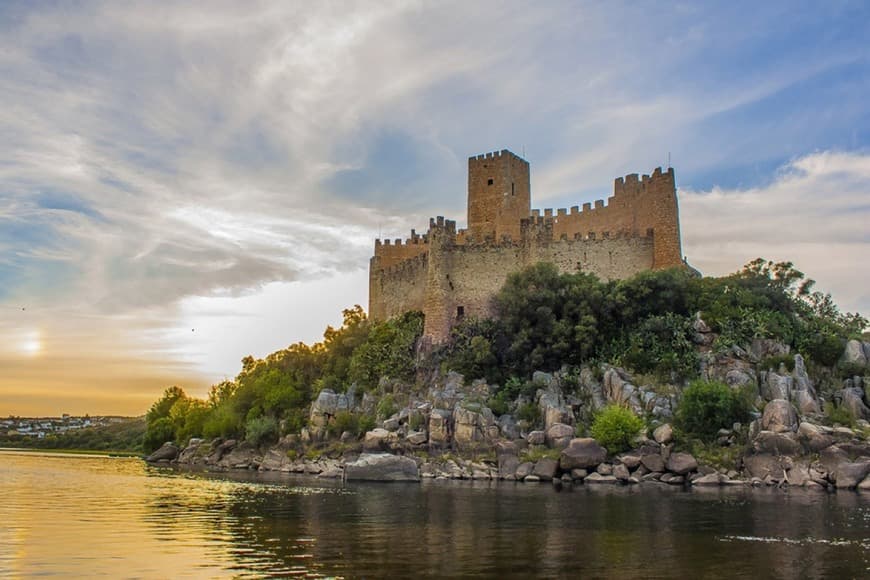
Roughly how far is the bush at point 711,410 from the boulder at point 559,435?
613 cm

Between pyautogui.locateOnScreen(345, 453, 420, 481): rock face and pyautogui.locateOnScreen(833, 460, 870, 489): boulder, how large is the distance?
68.7ft

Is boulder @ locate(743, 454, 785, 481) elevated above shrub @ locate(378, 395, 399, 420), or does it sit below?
below

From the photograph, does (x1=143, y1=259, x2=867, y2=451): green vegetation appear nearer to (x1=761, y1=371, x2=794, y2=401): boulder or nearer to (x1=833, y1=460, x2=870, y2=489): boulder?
(x1=761, y1=371, x2=794, y2=401): boulder

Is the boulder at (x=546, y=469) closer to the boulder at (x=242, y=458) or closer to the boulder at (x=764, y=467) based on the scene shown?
the boulder at (x=764, y=467)

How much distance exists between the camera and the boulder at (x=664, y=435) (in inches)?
1571

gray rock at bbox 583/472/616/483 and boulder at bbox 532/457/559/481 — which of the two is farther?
boulder at bbox 532/457/559/481

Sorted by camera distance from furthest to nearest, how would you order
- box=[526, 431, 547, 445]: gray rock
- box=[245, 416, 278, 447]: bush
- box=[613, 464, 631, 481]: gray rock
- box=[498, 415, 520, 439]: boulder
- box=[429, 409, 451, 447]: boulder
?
box=[245, 416, 278, 447]: bush → box=[429, 409, 451, 447]: boulder → box=[498, 415, 520, 439]: boulder → box=[526, 431, 547, 445]: gray rock → box=[613, 464, 631, 481]: gray rock

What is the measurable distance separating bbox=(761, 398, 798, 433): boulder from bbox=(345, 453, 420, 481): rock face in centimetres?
1864

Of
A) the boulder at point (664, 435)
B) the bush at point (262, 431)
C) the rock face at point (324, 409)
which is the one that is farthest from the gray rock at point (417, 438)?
the bush at point (262, 431)

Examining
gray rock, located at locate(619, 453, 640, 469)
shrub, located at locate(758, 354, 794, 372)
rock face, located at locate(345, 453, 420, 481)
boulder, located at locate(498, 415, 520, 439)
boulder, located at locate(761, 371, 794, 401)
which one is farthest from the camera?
boulder, located at locate(498, 415, 520, 439)

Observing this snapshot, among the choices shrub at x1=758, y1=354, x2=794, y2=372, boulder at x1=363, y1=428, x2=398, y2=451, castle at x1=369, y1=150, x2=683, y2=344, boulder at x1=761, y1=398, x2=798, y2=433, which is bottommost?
boulder at x1=363, y1=428, x2=398, y2=451

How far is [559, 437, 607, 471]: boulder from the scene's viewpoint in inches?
1555

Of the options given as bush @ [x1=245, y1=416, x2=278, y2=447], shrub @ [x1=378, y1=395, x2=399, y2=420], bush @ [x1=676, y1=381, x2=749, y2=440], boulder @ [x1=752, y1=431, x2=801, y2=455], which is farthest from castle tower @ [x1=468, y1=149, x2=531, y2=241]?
boulder @ [x1=752, y1=431, x2=801, y2=455]

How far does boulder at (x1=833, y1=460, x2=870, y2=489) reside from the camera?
3438cm
